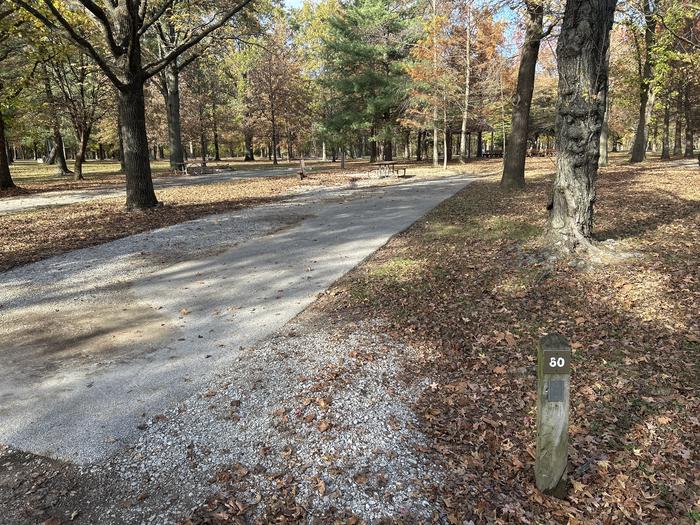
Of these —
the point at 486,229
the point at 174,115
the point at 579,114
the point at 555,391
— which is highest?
the point at 174,115

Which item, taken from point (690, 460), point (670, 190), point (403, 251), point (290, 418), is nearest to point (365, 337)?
point (290, 418)

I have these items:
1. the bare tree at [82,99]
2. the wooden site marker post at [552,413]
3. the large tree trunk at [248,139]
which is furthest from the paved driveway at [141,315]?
the large tree trunk at [248,139]

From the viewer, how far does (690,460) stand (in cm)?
297

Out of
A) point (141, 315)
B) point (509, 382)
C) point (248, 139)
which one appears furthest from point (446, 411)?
point (248, 139)

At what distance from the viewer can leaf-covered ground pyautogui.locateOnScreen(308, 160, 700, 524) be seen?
9.17ft

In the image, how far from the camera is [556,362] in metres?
2.53

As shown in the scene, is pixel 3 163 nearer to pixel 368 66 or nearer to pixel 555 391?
pixel 555 391

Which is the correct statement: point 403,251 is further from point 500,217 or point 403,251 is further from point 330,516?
point 330,516

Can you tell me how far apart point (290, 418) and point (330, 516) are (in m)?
0.96

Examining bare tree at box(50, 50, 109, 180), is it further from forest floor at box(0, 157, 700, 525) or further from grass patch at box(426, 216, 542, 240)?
forest floor at box(0, 157, 700, 525)

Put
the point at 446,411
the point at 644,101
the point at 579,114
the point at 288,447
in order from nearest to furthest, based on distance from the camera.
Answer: the point at 288,447, the point at 446,411, the point at 579,114, the point at 644,101

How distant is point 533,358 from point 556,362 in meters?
1.85

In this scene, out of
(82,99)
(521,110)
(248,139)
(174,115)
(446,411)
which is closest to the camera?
(446,411)

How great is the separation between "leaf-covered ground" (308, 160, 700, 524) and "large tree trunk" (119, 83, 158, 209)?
7222 mm
